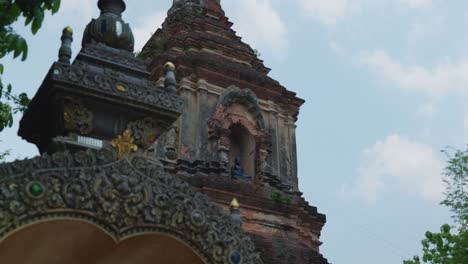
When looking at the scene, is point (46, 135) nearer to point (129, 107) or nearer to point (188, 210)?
point (129, 107)

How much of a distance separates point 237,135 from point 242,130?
0.40m

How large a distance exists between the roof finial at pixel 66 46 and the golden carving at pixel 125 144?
2.60ft

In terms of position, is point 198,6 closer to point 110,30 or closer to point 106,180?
point 110,30

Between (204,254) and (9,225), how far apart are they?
4.80ft

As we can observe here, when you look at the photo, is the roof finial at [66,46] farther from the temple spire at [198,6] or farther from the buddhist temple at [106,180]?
the temple spire at [198,6]

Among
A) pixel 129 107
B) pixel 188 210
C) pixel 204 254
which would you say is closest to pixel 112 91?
pixel 129 107

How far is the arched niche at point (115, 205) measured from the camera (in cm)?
421

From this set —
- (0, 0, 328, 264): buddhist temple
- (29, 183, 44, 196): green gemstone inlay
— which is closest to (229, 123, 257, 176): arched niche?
(0, 0, 328, 264): buddhist temple

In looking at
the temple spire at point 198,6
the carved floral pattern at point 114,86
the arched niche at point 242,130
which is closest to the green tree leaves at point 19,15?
the carved floral pattern at point 114,86

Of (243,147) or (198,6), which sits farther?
(198,6)

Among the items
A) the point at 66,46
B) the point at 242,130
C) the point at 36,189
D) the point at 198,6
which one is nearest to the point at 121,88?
the point at 66,46

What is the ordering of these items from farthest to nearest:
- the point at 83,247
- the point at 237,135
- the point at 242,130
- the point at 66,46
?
the point at 237,135 → the point at 242,130 → the point at 66,46 → the point at 83,247

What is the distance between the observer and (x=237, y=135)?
68.3ft

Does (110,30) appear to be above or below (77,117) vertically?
above
